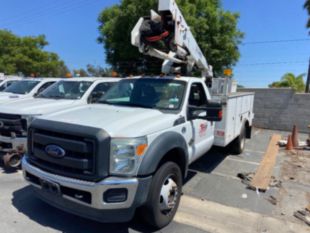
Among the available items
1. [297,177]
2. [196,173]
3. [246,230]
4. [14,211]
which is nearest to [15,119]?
[14,211]

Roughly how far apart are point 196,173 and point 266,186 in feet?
4.60

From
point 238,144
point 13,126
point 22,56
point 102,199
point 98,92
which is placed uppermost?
point 22,56

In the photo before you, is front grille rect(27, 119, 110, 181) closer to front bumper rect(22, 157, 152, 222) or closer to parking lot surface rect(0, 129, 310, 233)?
front bumper rect(22, 157, 152, 222)

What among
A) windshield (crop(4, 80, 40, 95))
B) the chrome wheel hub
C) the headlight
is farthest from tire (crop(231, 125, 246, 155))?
windshield (crop(4, 80, 40, 95))

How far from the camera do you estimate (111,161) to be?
277cm

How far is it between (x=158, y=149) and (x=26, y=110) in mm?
3531

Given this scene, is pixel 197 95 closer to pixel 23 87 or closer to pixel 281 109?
pixel 23 87

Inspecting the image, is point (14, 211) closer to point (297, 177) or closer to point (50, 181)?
point (50, 181)

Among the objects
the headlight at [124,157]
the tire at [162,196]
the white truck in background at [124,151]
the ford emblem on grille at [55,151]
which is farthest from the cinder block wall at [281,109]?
the ford emblem on grille at [55,151]

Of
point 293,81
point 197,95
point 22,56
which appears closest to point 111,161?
point 197,95

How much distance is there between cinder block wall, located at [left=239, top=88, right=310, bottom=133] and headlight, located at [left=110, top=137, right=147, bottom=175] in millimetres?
11113

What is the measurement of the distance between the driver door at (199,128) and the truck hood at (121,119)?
73 centimetres

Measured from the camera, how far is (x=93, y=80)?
7266 mm

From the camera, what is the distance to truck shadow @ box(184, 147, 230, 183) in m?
5.74
